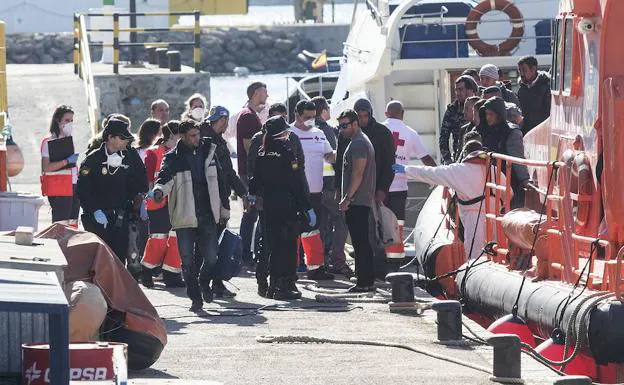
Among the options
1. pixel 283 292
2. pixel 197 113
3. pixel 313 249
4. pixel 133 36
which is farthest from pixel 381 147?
pixel 133 36

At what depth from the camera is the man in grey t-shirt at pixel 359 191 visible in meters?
13.4

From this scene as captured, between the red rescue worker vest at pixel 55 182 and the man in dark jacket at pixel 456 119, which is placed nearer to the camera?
the red rescue worker vest at pixel 55 182

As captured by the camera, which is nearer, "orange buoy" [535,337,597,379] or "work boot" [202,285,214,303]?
"orange buoy" [535,337,597,379]

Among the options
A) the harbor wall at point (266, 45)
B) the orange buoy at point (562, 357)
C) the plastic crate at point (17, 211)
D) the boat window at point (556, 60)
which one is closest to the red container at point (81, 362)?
the orange buoy at point (562, 357)

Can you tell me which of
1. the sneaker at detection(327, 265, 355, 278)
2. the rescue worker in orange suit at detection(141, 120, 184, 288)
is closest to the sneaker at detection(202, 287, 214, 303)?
the rescue worker in orange suit at detection(141, 120, 184, 288)

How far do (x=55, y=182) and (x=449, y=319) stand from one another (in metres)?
5.31

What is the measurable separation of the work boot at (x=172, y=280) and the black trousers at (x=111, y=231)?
5.01 ft

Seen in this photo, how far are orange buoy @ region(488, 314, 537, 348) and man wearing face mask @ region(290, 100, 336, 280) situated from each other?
383cm

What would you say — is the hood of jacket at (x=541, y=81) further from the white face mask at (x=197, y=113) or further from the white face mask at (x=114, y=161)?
the white face mask at (x=114, y=161)

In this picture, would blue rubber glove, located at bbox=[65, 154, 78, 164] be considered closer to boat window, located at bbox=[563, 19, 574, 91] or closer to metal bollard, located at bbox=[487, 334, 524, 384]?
boat window, located at bbox=[563, 19, 574, 91]

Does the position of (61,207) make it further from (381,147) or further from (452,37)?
(452,37)

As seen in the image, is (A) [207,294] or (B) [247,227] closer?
(A) [207,294]

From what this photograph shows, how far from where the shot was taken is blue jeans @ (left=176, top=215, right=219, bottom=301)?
39.8ft

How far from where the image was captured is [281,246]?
13.1 meters
